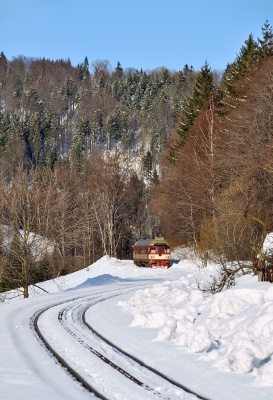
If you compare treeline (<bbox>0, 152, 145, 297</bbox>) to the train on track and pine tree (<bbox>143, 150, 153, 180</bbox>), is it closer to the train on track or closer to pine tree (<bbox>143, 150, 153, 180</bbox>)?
the train on track

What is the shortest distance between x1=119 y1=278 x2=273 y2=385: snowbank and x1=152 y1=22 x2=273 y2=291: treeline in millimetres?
4082

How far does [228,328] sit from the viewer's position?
9266 mm

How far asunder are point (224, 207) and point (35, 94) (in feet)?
474

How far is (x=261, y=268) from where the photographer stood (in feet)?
46.5

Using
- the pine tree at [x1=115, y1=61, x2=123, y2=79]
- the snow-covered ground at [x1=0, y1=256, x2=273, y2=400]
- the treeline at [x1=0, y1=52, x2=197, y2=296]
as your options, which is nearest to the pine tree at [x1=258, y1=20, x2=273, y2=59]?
the treeline at [x1=0, y1=52, x2=197, y2=296]

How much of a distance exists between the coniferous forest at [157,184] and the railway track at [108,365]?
569 cm

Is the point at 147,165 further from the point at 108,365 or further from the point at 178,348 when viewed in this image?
the point at 108,365

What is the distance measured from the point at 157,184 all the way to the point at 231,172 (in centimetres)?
4116

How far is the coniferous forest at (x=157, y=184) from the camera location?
2645 centimetres

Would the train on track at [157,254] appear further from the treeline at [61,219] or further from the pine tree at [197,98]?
the pine tree at [197,98]

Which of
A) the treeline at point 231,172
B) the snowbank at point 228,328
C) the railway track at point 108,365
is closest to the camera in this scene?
the railway track at point 108,365

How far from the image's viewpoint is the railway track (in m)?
6.72

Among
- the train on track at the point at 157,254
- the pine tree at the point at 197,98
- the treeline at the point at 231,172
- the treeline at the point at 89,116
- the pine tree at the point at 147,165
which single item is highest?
the treeline at the point at 89,116

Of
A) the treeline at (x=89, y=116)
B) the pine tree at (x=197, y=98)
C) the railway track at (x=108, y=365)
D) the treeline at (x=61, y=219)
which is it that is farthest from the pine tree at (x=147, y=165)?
the railway track at (x=108, y=365)
